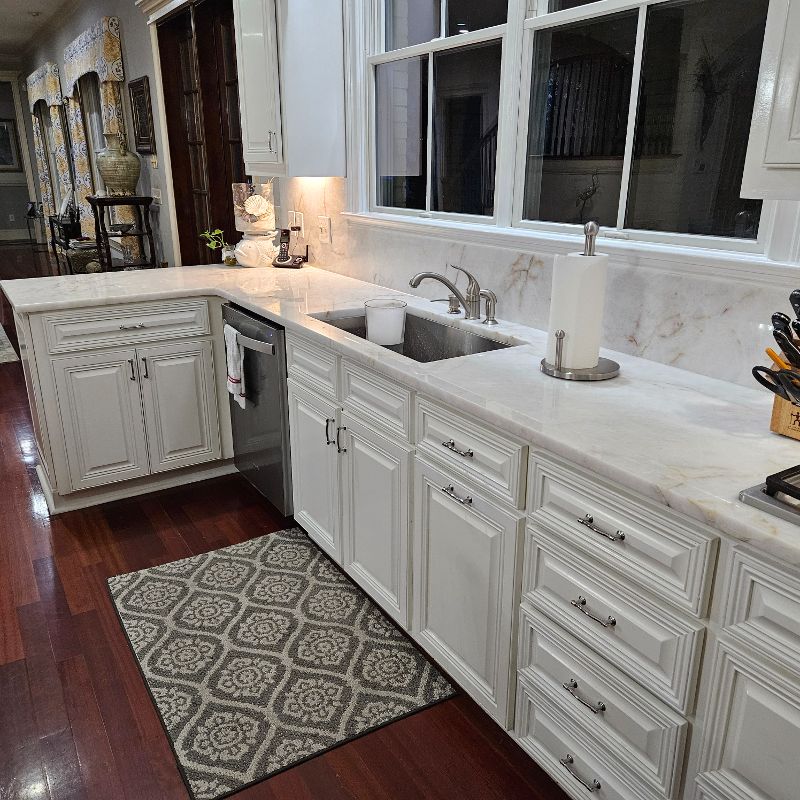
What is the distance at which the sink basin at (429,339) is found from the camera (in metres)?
2.36

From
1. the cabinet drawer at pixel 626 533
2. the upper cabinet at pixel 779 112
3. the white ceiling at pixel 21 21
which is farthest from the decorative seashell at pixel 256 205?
the white ceiling at pixel 21 21

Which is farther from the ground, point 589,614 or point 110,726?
point 589,614

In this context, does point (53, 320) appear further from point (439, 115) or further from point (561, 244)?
point (561, 244)

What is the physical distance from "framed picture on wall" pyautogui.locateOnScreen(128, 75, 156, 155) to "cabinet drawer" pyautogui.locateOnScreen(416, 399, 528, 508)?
163 inches

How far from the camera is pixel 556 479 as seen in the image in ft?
4.71

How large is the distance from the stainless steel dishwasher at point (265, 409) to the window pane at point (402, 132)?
0.85 m

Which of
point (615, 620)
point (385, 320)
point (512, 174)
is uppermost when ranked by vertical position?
point (512, 174)

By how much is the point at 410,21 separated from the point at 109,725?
8.88 feet

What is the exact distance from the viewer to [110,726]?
189 cm

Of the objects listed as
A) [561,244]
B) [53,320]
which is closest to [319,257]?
[53,320]

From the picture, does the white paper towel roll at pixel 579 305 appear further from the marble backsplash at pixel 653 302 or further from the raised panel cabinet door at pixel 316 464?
the raised panel cabinet door at pixel 316 464

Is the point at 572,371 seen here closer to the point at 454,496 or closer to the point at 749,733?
the point at 454,496

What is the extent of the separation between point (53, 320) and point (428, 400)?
1.79 meters

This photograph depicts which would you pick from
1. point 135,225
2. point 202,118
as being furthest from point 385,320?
point 135,225
